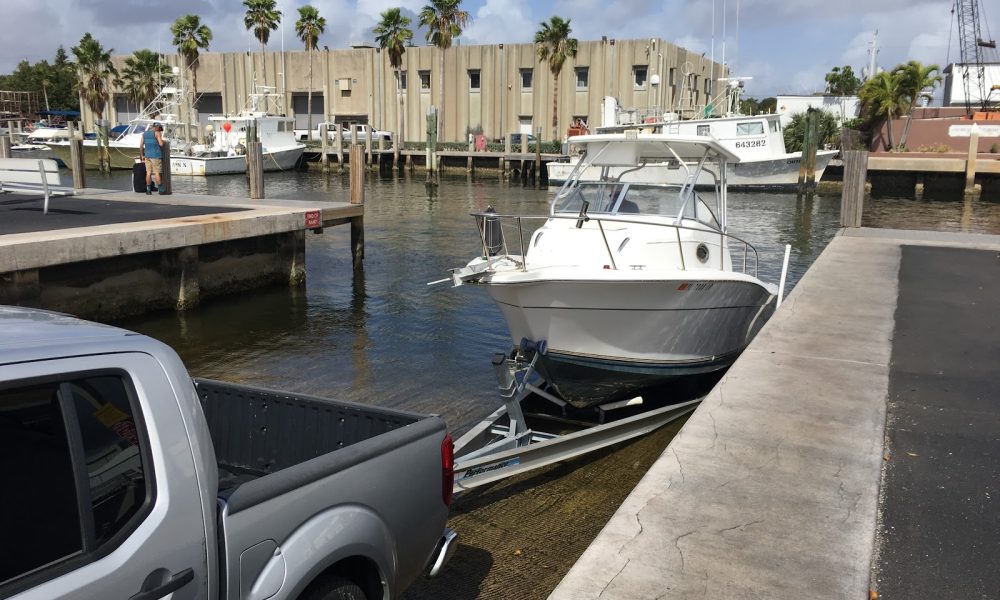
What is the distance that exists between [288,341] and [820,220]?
23.9 meters

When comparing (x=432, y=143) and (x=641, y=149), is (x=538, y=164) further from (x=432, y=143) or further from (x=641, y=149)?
(x=641, y=149)

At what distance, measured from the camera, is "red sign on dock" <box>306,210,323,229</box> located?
50.3 feet

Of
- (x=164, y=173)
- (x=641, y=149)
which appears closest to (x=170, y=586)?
(x=641, y=149)

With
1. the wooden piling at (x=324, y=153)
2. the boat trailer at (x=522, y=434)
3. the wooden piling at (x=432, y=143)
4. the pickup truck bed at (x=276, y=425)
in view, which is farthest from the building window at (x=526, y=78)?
the pickup truck bed at (x=276, y=425)

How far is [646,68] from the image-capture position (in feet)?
183

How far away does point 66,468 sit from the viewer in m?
2.53

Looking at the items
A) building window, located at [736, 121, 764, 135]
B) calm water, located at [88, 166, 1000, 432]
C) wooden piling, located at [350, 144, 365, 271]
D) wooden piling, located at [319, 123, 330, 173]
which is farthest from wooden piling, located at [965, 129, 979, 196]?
wooden piling, located at [319, 123, 330, 173]

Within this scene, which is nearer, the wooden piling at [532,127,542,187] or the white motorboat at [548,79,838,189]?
Answer: the white motorboat at [548,79,838,189]

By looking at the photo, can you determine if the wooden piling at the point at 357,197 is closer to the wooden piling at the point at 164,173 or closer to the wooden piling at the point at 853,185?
the wooden piling at the point at 164,173

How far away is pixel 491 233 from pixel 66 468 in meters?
6.12

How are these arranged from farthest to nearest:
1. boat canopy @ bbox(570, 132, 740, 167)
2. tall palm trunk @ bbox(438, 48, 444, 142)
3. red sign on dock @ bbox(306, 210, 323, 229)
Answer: tall palm trunk @ bbox(438, 48, 444, 142) → red sign on dock @ bbox(306, 210, 323, 229) → boat canopy @ bbox(570, 132, 740, 167)

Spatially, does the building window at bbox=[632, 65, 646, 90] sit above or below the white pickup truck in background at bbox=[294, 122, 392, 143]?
above

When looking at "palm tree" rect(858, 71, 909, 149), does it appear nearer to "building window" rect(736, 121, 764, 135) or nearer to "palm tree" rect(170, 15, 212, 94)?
"building window" rect(736, 121, 764, 135)

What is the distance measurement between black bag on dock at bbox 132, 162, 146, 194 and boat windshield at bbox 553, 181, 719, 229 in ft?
42.7
